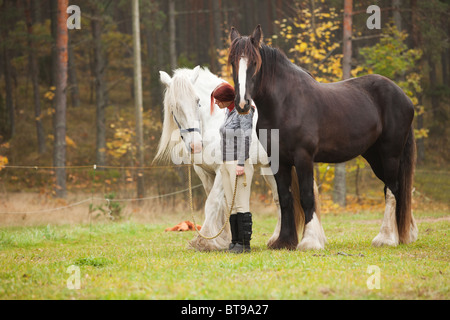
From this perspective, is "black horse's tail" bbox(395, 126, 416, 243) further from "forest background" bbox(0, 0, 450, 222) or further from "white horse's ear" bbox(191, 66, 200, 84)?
"forest background" bbox(0, 0, 450, 222)

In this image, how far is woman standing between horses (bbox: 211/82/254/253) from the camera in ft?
21.7

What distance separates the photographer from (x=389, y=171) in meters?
7.70

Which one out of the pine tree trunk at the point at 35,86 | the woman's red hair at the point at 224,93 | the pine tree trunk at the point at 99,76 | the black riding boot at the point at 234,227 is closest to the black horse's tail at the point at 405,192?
the black riding boot at the point at 234,227

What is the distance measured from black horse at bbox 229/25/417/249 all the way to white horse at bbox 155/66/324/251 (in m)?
0.73

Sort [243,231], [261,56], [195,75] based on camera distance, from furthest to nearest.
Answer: [195,75]
[243,231]
[261,56]

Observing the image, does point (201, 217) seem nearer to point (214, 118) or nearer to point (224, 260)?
point (214, 118)

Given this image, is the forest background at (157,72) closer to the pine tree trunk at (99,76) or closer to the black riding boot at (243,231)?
the pine tree trunk at (99,76)

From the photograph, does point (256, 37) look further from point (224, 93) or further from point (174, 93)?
point (174, 93)

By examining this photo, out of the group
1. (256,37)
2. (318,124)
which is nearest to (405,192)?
(318,124)

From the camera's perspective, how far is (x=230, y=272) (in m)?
5.16

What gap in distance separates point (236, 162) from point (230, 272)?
1935mm

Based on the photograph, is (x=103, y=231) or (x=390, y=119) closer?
(x=390, y=119)

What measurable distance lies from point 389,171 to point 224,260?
3202 mm
